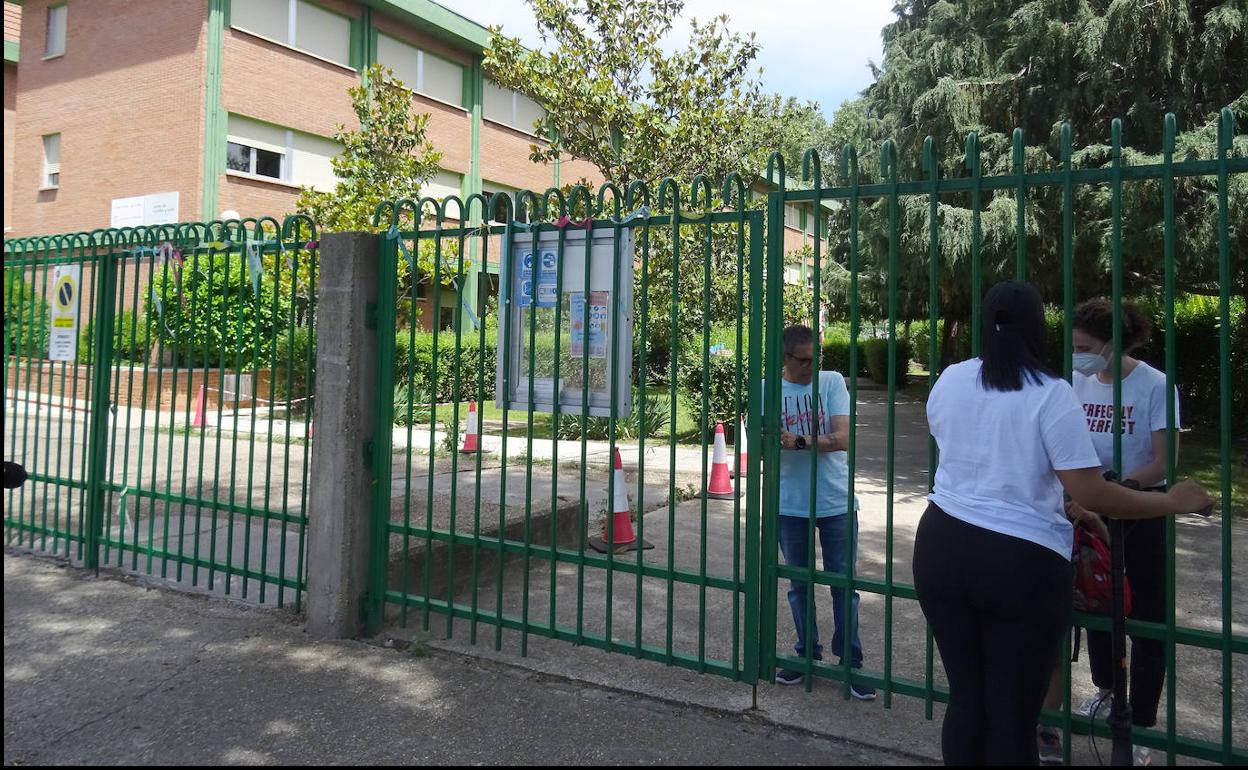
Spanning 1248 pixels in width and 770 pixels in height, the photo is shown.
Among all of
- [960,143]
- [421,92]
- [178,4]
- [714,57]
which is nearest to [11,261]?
[714,57]

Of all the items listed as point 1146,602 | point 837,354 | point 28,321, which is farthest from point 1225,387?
point 837,354

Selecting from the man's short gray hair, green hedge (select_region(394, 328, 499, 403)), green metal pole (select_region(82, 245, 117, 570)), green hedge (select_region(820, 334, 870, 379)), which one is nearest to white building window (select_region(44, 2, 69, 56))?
green hedge (select_region(394, 328, 499, 403))

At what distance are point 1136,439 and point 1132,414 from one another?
0.10 meters

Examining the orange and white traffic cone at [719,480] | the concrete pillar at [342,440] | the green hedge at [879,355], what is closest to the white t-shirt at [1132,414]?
the concrete pillar at [342,440]

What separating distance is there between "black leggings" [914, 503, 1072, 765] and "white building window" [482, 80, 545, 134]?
23.9 m

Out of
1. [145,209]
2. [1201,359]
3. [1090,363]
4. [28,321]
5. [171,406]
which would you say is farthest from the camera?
[145,209]

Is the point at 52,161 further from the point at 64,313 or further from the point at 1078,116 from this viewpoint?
the point at 1078,116

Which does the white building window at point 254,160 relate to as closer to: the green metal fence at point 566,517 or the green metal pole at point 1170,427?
the green metal fence at point 566,517

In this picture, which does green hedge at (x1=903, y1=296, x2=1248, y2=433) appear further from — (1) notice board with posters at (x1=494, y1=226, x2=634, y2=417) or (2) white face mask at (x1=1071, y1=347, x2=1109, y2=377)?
(1) notice board with posters at (x1=494, y1=226, x2=634, y2=417)

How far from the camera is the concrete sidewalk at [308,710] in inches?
136

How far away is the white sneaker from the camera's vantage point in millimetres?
3316

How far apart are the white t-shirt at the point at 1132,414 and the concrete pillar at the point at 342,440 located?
3421mm

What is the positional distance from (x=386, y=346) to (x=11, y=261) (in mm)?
3908

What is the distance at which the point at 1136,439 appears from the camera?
3352mm
